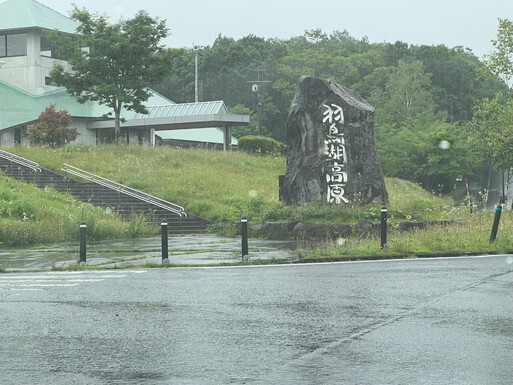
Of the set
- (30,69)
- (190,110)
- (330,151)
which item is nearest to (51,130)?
(30,69)

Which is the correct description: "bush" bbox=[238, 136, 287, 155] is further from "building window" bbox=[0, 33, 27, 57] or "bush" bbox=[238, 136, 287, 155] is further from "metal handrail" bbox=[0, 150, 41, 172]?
"metal handrail" bbox=[0, 150, 41, 172]

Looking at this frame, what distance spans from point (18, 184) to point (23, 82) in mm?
27164

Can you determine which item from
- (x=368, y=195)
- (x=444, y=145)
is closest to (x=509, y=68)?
(x=444, y=145)

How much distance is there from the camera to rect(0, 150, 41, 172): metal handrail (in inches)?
1557

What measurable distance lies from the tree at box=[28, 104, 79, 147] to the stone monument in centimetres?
2804

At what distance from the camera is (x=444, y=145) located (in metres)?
70.9

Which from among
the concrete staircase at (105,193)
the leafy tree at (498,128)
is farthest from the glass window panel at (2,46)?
the leafy tree at (498,128)

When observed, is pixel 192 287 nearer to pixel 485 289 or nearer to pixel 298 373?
pixel 485 289

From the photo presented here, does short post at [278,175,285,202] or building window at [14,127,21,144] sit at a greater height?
building window at [14,127,21,144]

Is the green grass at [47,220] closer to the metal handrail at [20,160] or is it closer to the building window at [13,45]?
the metal handrail at [20,160]

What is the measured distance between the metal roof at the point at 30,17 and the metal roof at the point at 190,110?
9154 mm

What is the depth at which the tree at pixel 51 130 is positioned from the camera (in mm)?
51719

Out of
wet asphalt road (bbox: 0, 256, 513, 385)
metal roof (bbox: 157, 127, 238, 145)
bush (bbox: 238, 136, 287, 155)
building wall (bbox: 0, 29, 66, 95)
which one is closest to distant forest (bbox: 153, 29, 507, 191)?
metal roof (bbox: 157, 127, 238, 145)

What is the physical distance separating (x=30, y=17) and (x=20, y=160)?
23.3 m
